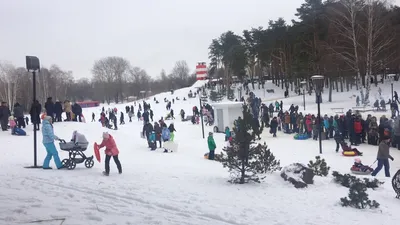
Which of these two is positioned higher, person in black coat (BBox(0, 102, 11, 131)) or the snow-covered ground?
person in black coat (BBox(0, 102, 11, 131))

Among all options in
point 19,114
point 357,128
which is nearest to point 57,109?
point 19,114

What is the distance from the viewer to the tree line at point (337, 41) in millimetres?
34344

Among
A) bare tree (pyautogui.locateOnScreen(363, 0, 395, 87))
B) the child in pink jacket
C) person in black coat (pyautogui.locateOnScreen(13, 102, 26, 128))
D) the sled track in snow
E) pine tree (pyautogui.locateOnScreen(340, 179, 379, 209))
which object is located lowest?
pine tree (pyautogui.locateOnScreen(340, 179, 379, 209))

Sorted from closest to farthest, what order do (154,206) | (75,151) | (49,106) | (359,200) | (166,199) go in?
(154,206), (166,199), (359,200), (75,151), (49,106)

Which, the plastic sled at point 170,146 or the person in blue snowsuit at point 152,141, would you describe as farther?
the person in blue snowsuit at point 152,141

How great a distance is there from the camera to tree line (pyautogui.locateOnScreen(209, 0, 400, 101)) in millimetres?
34344

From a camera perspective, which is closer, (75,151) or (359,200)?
(359,200)

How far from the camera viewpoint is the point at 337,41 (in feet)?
121

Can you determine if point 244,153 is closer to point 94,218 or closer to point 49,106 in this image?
point 94,218

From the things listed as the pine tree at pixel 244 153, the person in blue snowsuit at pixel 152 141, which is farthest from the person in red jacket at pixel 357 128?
the pine tree at pixel 244 153

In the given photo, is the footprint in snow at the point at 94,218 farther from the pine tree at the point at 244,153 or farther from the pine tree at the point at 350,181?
the pine tree at the point at 350,181

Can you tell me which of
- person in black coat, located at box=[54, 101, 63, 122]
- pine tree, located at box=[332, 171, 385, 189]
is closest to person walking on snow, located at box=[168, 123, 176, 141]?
person in black coat, located at box=[54, 101, 63, 122]

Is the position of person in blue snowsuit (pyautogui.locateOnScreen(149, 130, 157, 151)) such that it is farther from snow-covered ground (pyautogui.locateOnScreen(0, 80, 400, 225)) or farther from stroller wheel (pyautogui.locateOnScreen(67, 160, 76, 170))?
stroller wheel (pyautogui.locateOnScreen(67, 160, 76, 170))

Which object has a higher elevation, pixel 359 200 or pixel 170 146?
pixel 170 146
